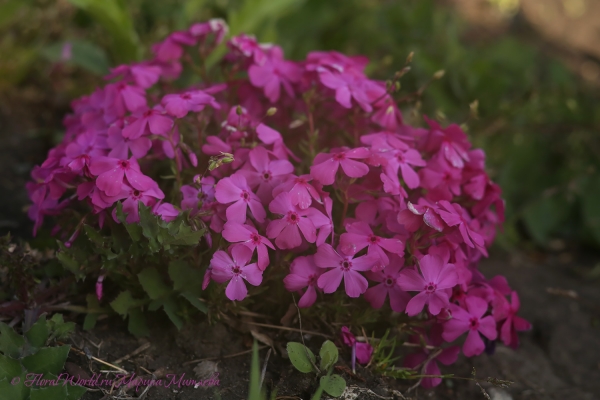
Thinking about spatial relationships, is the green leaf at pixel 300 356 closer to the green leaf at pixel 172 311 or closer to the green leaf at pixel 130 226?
the green leaf at pixel 172 311

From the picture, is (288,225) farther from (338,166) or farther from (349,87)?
(349,87)

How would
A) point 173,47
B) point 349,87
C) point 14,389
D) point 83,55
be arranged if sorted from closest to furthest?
point 14,389 < point 349,87 < point 173,47 < point 83,55

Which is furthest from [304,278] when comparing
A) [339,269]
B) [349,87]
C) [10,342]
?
[10,342]

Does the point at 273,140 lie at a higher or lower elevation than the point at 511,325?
higher

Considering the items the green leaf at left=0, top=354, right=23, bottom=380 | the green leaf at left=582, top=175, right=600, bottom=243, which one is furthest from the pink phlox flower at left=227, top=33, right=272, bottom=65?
the green leaf at left=582, top=175, right=600, bottom=243

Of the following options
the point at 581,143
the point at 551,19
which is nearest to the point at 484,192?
the point at 581,143

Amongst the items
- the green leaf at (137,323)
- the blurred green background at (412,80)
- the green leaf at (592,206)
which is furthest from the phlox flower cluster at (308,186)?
the green leaf at (592,206)

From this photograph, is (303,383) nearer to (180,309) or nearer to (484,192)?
(180,309)
